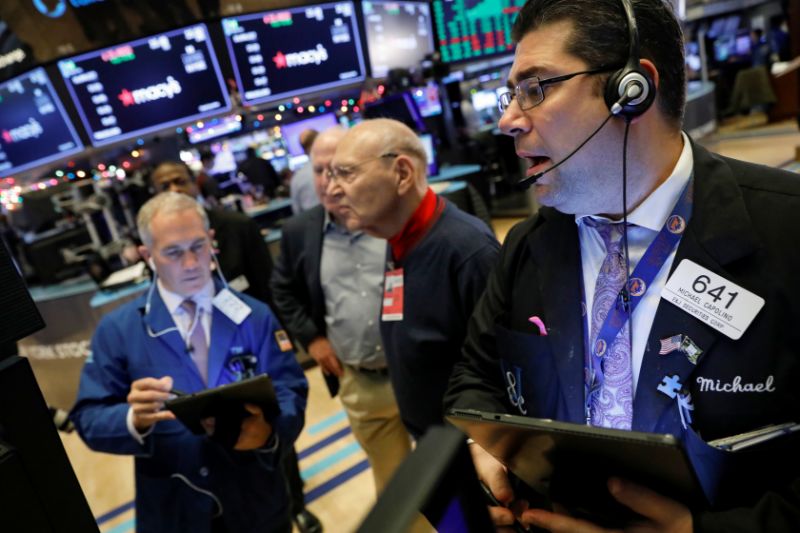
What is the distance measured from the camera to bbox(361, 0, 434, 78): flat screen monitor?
194 inches

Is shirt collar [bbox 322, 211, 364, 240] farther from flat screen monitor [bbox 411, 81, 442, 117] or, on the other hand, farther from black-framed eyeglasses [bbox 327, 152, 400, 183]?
flat screen monitor [bbox 411, 81, 442, 117]

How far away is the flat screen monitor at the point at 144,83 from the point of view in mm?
3877

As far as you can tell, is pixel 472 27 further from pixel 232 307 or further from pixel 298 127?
pixel 232 307

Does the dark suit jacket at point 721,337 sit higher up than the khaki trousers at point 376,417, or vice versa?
the dark suit jacket at point 721,337

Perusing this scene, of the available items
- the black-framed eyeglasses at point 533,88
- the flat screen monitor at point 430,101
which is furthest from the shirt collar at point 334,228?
the flat screen monitor at point 430,101

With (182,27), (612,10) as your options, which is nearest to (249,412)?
(612,10)

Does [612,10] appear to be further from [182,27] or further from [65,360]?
[65,360]

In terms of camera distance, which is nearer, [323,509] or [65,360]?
[323,509]

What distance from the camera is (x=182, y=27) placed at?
397 centimetres

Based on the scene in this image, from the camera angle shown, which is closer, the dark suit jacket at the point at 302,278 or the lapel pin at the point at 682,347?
the lapel pin at the point at 682,347

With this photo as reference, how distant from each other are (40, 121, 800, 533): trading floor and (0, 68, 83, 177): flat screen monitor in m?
2.12

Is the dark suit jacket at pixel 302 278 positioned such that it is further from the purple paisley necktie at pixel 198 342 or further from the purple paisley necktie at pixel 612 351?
the purple paisley necktie at pixel 612 351

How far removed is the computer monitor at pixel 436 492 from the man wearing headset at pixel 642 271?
513 mm

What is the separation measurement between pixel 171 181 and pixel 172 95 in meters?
1.28
